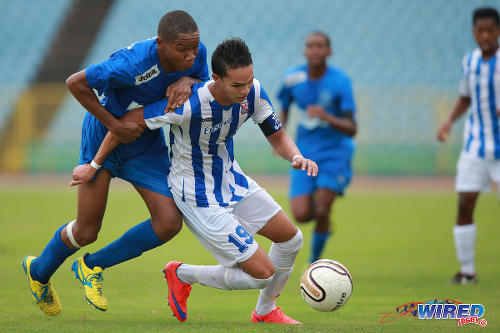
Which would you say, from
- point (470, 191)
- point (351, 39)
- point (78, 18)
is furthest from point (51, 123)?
point (470, 191)

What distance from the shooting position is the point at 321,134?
7.82 m

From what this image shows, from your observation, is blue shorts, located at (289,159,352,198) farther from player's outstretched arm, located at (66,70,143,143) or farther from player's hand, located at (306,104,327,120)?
player's outstretched arm, located at (66,70,143,143)

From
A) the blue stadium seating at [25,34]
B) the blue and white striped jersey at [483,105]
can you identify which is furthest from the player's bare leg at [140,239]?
the blue stadium seating at [25,34]

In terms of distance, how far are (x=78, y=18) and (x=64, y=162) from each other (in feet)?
18.5

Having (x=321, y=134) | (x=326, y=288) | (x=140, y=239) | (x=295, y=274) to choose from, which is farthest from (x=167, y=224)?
(x=321, y=134)

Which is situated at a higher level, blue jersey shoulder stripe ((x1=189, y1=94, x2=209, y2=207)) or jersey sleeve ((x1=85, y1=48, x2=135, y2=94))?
jersey sleeve ((x1=85, y1=48, x2=135, y2=94))

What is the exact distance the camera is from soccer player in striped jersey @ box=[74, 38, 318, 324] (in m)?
4.45

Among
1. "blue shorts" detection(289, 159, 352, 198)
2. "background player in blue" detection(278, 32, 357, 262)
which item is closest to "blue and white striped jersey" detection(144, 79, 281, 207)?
"background player in blue" detection(278, 32, 357, 262)

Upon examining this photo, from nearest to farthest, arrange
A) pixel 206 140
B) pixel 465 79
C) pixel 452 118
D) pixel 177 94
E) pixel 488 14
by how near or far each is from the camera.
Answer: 1. pixel 177 94
2. pixel 206 140
3. pixel 488 14
4. pixel 465 79
5. pixel 452 118

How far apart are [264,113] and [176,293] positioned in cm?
143

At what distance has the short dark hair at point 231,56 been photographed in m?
4.25

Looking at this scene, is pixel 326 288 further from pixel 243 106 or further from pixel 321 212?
pixel 321 212

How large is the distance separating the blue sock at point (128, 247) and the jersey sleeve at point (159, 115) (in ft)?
2.52

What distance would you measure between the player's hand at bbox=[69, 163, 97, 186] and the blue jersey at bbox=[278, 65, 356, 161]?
361cm
